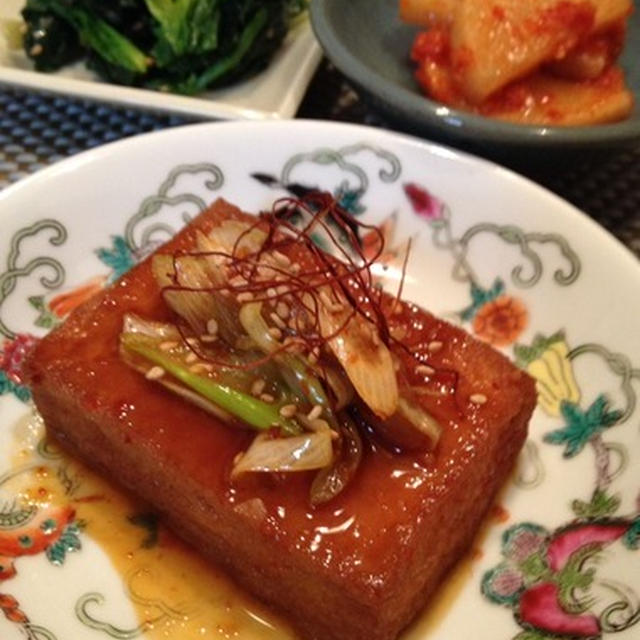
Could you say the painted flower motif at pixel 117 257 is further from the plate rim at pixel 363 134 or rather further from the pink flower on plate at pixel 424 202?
the pink flower on plate at pixel 424 202

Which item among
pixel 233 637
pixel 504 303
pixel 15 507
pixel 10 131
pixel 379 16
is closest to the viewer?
pixel 233 637

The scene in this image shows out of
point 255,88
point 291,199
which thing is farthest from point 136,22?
point 291,199

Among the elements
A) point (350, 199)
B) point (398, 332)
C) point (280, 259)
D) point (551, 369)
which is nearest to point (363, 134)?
point (350, 199)

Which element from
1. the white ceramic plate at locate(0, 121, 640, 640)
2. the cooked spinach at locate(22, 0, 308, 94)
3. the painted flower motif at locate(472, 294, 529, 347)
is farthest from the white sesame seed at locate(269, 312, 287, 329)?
the cooked spinach at locate(22, 0, 308, 94)

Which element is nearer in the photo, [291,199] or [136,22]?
[291,199]

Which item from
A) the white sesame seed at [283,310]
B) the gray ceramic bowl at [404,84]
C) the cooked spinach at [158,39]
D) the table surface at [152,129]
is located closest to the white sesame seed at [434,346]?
the white sesame seed at [283,310]

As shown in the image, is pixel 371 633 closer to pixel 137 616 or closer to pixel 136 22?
pixel 137 616

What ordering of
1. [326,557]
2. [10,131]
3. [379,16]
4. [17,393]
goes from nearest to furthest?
[326,557]
[17,393]
[10,131]
[379,16]
